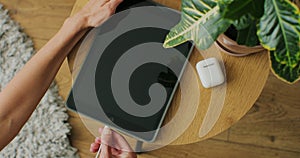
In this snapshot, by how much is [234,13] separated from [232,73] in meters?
0.33

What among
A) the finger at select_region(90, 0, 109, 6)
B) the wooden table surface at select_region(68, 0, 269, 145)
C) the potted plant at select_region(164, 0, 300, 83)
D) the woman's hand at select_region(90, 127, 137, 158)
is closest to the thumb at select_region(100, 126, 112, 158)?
the woman's hand at select_region(90, 127, 137, 158)

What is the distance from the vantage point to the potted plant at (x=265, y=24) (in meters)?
0.57

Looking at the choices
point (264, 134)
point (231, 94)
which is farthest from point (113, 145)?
point (264, 134)

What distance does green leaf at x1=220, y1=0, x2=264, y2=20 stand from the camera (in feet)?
1.85

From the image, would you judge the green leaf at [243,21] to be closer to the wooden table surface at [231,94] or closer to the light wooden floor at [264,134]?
the wooden table surface at [231,94]

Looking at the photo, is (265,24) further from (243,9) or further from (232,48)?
(232,48)

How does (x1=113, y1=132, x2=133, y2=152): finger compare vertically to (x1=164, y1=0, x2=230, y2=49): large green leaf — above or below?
below

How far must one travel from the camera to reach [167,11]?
0.90 m

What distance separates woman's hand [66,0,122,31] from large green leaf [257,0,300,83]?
42cm

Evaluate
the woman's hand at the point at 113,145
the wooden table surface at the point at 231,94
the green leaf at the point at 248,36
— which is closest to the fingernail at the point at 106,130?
the woman's hand at the point at 113,145

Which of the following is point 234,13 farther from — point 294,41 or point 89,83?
point 89,83

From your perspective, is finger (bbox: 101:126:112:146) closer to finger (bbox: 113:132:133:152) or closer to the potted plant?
finger (bbox: 113:132:133:152)

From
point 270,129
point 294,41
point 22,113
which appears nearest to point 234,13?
point 294,41

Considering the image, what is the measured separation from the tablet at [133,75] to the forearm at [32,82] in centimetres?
7
